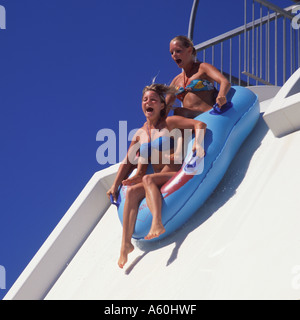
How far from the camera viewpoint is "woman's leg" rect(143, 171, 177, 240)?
14.4 ft

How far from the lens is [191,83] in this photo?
5.04 meters

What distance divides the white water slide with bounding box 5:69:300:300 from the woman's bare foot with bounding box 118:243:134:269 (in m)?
0.12

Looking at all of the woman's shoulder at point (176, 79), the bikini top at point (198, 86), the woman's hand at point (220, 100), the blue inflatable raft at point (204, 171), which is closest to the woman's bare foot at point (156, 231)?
the blue inflatable raft at point (204, 171)

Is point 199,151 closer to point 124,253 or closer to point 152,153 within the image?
point 152,153

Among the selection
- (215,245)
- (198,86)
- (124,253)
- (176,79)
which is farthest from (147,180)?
(176,79)

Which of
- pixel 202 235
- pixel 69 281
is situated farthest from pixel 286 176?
pixel 69 281

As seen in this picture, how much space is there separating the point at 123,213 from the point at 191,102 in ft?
3.33

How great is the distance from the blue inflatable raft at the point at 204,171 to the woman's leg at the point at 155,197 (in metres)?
0.05

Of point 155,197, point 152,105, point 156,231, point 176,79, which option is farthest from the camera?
point 176,79

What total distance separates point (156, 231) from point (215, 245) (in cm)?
42

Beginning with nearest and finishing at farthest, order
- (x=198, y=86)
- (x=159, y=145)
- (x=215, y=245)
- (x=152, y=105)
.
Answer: (x=215, y=245)
(x=159, y=145)
(x=152, y=105)
(x=198, y=86)

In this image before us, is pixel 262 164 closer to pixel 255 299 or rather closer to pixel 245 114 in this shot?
pixel 245 114

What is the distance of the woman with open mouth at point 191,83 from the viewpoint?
5031 millimetres

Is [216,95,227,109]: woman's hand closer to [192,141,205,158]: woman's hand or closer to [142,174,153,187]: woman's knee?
[192,141,205,158]: woman's hand
